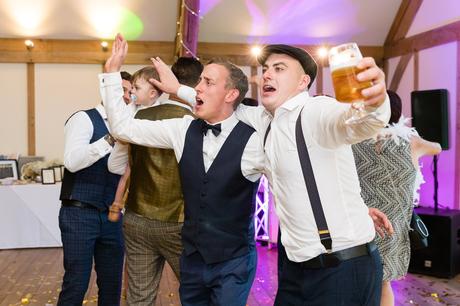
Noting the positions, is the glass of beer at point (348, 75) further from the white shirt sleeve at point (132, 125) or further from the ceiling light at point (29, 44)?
the ceiling light at point (29, 44)

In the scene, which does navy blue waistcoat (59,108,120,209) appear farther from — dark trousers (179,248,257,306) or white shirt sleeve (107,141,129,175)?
dark trousers (179,248,257,306)

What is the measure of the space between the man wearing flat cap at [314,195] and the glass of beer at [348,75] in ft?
0.64

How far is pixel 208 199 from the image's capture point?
1.88 meters

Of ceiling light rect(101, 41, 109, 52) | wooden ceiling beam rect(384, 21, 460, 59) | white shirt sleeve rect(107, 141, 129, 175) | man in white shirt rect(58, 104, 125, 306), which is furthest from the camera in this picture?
ceiling light rect(101, 41, 109, 52)

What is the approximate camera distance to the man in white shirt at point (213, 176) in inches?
73.4

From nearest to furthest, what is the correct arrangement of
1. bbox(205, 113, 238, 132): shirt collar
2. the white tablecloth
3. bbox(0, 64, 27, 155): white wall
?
1. bbox(205, 113, 238, 132): shirt collar
2. the white tablecloth
3. bbox(0, 64, 27, 155): white wall

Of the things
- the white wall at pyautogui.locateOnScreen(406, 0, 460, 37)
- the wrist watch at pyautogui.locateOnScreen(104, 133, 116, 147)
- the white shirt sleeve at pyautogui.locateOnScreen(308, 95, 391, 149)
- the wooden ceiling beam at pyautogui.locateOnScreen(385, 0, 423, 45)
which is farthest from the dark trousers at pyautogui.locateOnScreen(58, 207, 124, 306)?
the wooden ceiling beam at pyautogui.locateOnScreen(385, 0, 423, 45)

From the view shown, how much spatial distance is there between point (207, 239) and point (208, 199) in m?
0.15

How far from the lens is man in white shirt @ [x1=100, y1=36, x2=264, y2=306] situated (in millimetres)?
1865

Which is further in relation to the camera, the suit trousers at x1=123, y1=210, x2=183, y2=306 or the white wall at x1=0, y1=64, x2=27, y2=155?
the white wall at x1=0, y1=64, x2=27, y2=155

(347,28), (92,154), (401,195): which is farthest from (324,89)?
(92,154)

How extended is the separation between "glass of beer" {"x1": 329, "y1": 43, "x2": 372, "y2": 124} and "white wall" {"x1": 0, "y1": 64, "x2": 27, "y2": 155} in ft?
22.8

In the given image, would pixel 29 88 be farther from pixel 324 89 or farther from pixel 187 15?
pixel 324 89

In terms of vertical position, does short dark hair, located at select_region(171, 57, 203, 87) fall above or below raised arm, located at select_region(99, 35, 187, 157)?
above
